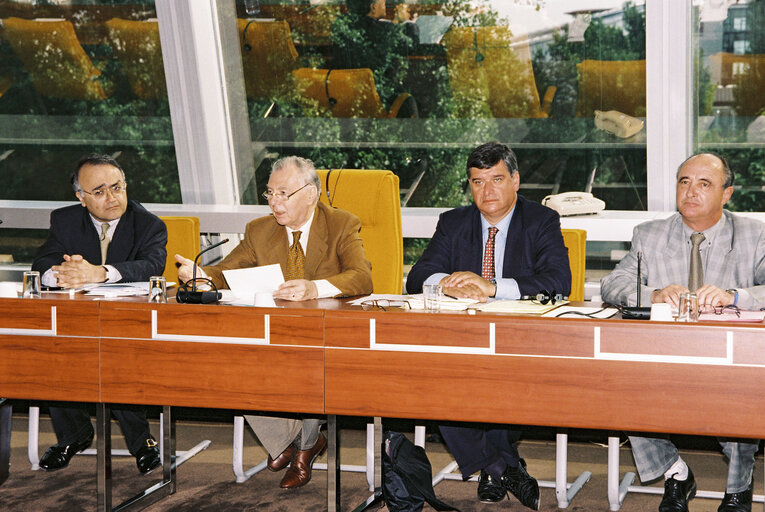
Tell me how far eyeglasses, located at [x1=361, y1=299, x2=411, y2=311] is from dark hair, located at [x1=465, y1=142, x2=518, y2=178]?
723 millimetres

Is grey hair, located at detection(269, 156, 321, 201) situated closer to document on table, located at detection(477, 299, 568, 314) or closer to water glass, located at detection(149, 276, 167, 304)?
water glass, located at detection(149, 276, 167, 304)

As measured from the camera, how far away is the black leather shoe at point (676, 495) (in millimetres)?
3025

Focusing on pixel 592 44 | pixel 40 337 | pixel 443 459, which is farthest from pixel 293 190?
pixel 592 44

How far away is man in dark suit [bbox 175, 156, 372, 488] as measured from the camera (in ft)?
11.2

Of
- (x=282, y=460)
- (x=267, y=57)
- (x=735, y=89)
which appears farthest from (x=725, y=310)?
(x=267, y=57)

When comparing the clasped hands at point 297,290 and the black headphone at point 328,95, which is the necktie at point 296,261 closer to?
the clasped hands at point 297,290

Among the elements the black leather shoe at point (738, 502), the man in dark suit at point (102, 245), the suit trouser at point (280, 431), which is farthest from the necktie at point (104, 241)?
the black leather shoe at point (738, 502)

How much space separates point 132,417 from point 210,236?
68.7 inches

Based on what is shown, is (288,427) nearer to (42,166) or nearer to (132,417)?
(132,417)

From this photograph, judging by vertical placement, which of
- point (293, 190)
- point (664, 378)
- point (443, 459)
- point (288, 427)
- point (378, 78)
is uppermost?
point (378, 78)

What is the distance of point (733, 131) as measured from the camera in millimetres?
4680

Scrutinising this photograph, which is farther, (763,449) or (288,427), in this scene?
(763,449)

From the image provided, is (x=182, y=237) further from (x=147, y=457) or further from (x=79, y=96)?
(x=79, y=96)

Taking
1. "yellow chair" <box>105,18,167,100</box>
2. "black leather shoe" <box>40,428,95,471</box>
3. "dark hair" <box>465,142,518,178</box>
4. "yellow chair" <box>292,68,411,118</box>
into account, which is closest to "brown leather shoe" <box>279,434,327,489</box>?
"black leather shoe" <box>40,428,95,471</box>
